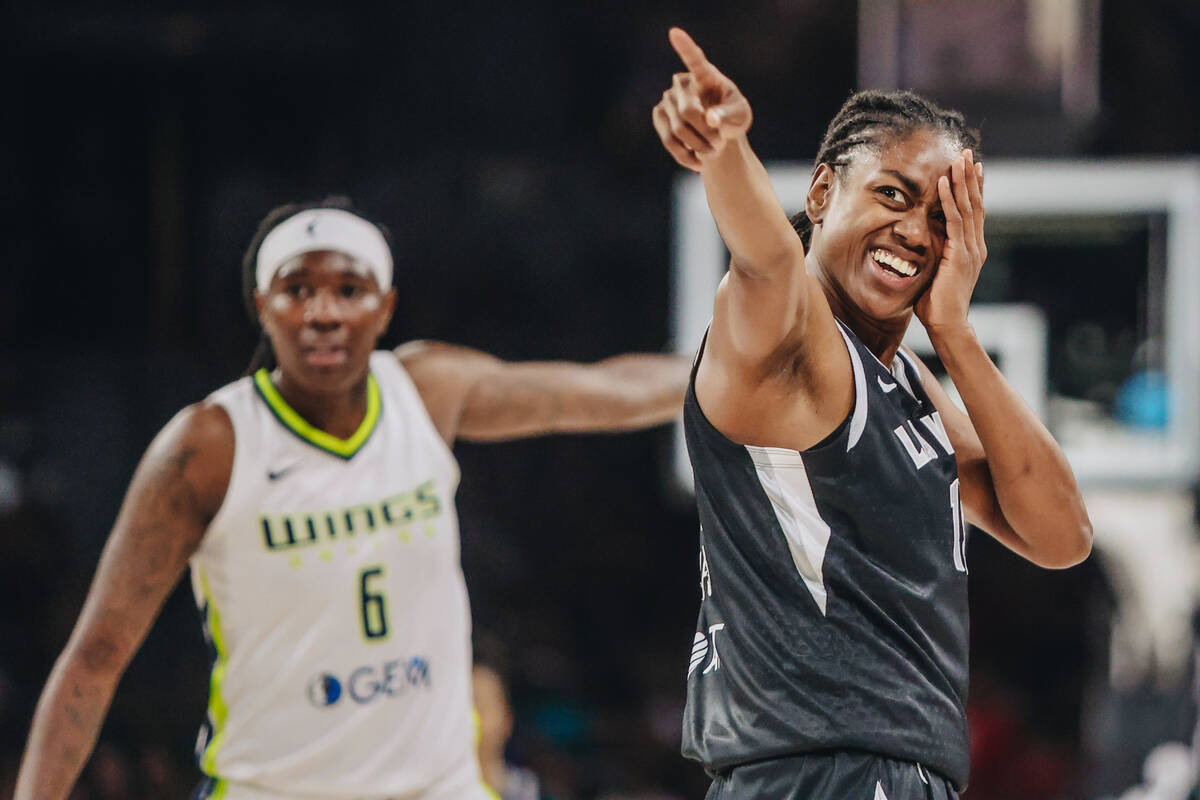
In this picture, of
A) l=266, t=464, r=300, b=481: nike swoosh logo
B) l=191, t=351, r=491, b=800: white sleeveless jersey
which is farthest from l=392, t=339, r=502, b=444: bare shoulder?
l=266, t=464, r=300, b=481: nike swoosh logo

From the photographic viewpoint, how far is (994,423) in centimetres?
202

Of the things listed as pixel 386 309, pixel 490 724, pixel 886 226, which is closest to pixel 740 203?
pixel 886 226

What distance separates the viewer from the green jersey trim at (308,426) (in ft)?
10.1

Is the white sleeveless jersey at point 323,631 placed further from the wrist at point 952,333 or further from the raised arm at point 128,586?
the wrist at point 952,333

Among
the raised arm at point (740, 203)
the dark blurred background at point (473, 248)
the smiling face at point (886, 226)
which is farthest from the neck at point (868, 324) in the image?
the dark blurred background at point (473, 248)

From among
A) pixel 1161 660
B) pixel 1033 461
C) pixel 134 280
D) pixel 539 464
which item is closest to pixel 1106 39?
pixel 1161 660

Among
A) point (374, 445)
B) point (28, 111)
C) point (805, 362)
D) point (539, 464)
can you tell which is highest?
point (28, 111)

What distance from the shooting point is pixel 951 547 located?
6.33ft

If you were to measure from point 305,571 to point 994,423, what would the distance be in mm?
1518

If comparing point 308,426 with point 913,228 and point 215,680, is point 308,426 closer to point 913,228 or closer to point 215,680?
point 215,680

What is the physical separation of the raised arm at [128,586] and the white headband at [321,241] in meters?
0.39

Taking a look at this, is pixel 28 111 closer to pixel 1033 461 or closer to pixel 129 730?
pixel 129 730

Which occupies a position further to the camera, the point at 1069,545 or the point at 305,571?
the point at 305,571

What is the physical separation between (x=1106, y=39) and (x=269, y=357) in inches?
247
